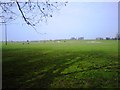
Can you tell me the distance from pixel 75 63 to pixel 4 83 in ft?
8.23

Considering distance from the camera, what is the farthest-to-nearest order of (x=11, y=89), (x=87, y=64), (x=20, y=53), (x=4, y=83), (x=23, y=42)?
1. (x=20, y=53)
2. (x=23, y=42)
3. (x=87, y=64)
4. (x=4, y=83)
5. (x=11, y=89)

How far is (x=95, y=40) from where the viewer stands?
8.35 meters

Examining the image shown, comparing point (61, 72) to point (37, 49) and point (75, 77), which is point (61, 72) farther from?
point (37, 49)

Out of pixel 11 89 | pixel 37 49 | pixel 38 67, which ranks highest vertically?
pixel 37 49

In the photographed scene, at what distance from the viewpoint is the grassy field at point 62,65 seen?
649 cm

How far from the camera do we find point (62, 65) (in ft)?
24.5

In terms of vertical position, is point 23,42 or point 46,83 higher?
point 23,42

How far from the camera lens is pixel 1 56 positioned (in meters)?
Answer: 8.74

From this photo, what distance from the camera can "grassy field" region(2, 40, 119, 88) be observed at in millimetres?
6488

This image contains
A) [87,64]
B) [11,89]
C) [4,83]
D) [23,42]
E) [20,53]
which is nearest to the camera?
[11,89]

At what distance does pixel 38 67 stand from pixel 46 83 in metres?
1.26

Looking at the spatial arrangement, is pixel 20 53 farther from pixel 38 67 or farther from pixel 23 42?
pixel 38 67

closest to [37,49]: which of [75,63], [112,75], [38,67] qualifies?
[38,67]

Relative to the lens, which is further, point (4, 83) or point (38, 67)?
point (38, 67)
